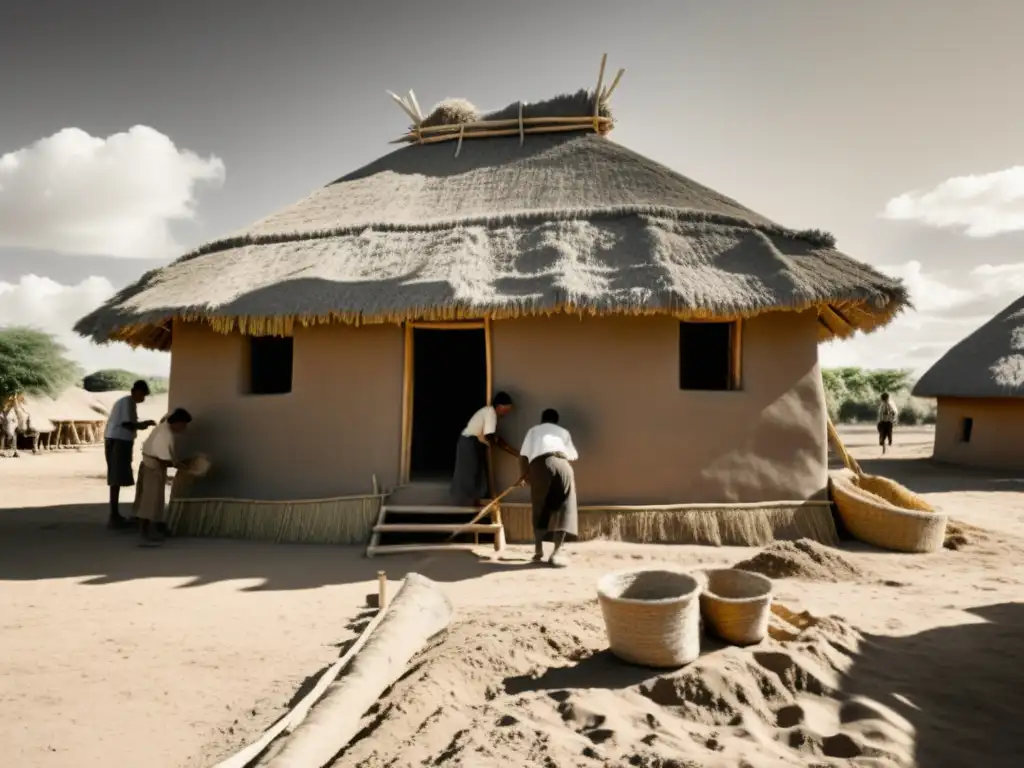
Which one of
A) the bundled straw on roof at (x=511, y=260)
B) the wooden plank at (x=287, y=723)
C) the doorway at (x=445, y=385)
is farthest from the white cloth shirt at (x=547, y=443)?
the doorway at (x=445, y=385)

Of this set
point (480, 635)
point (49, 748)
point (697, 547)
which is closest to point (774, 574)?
point (697, 547)

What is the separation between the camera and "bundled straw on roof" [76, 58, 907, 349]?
249 inches

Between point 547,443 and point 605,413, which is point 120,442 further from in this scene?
point 605,413

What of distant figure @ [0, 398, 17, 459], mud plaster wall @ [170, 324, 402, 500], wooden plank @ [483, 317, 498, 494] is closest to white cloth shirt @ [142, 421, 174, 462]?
mud plaster wall @ [170, 324, 402, 500]

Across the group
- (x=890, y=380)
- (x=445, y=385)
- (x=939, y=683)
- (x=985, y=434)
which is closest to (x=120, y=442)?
(x=445, y=385)

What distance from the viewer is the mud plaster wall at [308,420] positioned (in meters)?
6.81

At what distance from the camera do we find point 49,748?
2.73m

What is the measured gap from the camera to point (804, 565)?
5.38 m

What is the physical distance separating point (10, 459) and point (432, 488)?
535 inches

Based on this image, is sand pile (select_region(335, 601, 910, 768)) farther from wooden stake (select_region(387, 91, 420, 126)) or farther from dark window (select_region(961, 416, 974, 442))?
dark window (select_region(961, 416, 974, 442))

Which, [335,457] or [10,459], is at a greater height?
[335,457]

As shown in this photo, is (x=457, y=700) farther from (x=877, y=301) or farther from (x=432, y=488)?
(x=877, y=301)

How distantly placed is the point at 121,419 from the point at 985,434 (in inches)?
565

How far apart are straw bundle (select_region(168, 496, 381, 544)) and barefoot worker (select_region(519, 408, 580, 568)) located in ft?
5.53
